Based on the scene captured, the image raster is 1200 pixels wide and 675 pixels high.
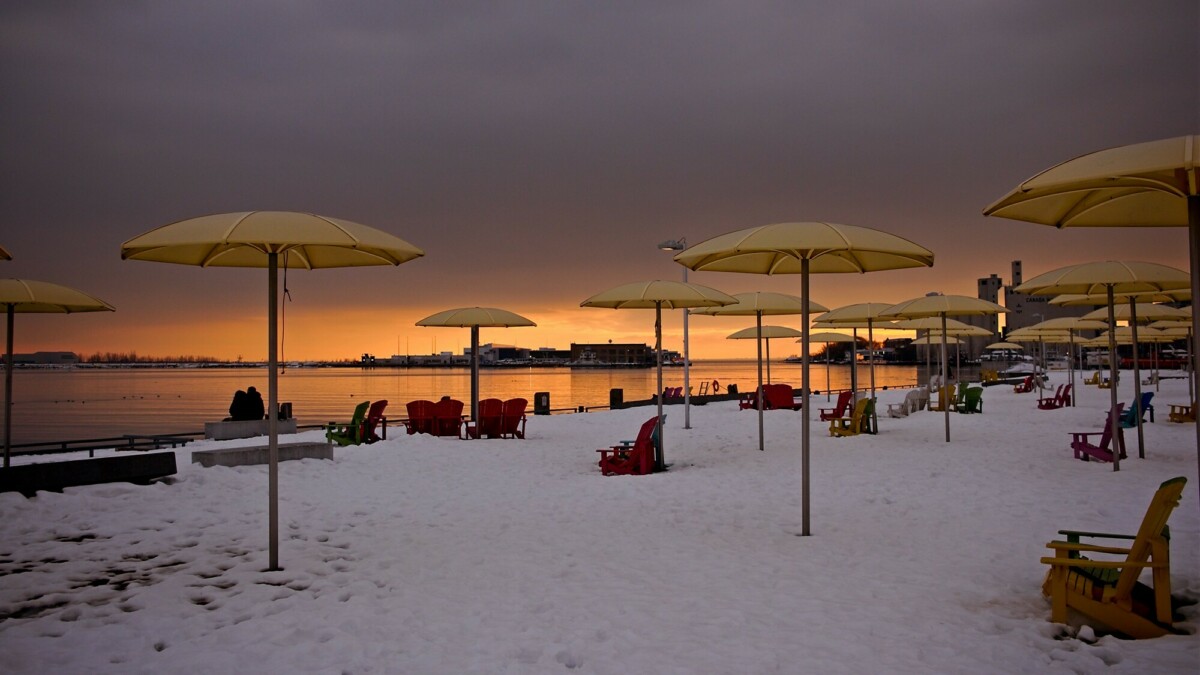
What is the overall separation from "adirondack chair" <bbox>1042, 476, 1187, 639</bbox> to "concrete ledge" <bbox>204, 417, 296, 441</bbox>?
15.3 meters

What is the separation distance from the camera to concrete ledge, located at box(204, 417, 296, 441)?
15945mm

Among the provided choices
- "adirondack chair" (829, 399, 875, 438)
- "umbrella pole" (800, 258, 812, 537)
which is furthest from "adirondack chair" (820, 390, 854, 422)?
"umbrella pole" (800, 258, 812, 537)

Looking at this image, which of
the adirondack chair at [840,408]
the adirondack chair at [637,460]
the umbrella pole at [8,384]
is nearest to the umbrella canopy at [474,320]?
the adirondack chair at [637,460]

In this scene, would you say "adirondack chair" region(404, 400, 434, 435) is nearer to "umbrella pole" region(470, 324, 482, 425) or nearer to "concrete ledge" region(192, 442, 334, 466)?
"umbrella pole" region(470, 324, 482, 425)

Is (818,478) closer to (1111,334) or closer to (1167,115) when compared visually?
(1111,334)

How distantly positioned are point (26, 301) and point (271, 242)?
5.93 metres

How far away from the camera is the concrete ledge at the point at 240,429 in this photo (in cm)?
1595

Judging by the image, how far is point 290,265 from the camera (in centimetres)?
776

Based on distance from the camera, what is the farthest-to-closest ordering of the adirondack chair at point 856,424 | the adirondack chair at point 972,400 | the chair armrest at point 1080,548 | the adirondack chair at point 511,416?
1. the adirondack chair at point 972,400
2. the adirondack chair at point 511,416
3. the adirondack chair at point 856,424
4. the chair armrest at point 1080,548

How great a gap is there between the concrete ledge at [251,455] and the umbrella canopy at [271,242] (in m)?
4.22

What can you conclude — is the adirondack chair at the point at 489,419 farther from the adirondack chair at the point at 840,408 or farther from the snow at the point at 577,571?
the adirondack chair at the point at 840,408

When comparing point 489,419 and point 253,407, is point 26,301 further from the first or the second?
point 489,419

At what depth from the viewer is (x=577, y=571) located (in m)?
5.75

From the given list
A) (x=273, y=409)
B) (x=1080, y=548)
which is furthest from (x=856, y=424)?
(x=273, y=409)
